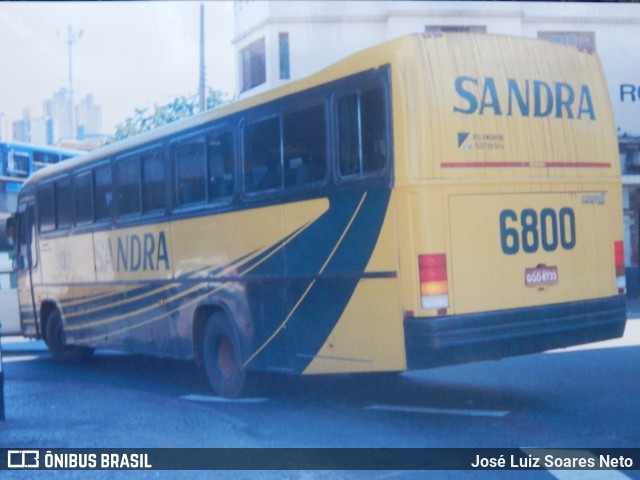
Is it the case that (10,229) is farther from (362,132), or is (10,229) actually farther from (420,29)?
(420,29)

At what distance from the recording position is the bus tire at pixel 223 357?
8578 millimetres

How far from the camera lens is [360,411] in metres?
7.79

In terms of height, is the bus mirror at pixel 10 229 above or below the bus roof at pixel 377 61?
below

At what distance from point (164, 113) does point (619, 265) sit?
4.11 m

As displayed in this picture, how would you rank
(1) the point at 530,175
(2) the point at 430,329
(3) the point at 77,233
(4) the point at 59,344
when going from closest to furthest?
(2) the point at 430,329
(1) the point at 530,175
(3) the point at 77,233
(4) the point at 59,344

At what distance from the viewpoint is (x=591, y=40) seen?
23.3 ft

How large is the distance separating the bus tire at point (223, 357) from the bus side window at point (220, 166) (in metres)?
1.20

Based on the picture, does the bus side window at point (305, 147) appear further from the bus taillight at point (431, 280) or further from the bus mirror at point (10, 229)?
the bus mirror at point (10, 229)

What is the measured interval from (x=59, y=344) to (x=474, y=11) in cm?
824

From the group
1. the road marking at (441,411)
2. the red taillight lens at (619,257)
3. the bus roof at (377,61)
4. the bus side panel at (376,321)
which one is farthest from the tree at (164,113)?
the red taillight lens at (619,257)

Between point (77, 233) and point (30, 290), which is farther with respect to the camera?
point (30, 290)

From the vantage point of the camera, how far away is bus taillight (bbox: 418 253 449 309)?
21.4 ft

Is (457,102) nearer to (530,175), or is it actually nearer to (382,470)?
(530,175)

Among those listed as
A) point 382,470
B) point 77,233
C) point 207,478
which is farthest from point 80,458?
point 77,233
